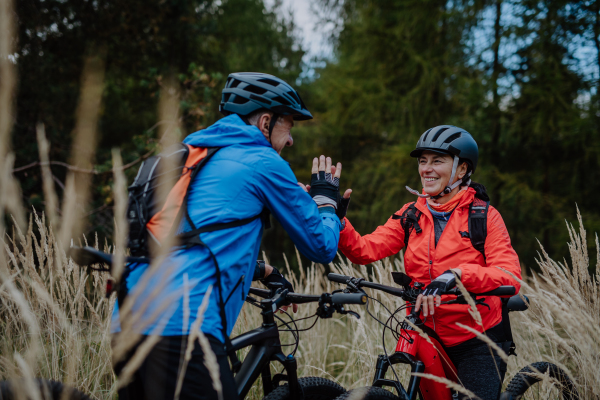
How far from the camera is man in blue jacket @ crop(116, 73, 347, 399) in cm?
146

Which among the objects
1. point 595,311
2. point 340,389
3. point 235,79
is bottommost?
point 340,389

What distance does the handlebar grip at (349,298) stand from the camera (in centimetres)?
179

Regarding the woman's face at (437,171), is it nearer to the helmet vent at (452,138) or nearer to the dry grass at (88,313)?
the helmet vent at (452,138)

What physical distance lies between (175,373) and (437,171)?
1992 millimetres

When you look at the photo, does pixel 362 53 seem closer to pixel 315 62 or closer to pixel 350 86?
pixel 350 86

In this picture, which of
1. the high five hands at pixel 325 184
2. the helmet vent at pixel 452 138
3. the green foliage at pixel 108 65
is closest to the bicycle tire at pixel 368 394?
the high five hands at pixel 325 184

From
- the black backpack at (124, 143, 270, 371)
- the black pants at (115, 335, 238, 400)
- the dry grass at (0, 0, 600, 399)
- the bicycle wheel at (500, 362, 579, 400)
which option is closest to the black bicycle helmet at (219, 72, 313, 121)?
the black backpack at (124, 143, 270, 371)

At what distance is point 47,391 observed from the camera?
1.32 meters

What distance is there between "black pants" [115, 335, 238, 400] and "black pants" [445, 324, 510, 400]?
1.42m

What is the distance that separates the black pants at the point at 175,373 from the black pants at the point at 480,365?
4.67ft

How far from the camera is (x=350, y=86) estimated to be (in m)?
9.40

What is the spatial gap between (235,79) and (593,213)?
8157 millimetres

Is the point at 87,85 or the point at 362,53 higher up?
the point at 362,53

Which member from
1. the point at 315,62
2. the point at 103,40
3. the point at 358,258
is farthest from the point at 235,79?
the point at 315,62
